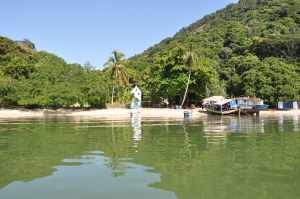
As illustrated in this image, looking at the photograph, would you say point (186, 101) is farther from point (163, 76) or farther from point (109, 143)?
point (109, 143)

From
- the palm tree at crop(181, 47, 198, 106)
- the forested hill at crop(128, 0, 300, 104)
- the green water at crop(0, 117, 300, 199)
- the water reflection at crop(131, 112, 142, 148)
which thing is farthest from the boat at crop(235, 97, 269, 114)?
the green water at crop(0, 117, 300, 199)

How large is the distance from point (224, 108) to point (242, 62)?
25.8m

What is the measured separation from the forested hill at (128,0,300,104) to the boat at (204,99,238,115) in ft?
34.3

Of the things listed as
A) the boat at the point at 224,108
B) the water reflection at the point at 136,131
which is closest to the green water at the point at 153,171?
the water reflection at the point at 136,131

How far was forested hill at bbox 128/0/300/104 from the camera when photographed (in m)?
65.9

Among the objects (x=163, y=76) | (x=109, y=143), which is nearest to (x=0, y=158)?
(x=109, y=143)

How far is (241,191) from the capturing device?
903 centimetres

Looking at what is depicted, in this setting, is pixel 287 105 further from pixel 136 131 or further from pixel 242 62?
pixel 136 131

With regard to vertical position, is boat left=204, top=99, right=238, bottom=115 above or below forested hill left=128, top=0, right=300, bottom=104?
below

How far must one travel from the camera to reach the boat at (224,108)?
5218 cm

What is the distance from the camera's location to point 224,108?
5422 cm

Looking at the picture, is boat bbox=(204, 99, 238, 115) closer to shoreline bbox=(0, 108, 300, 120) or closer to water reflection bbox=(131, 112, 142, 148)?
shoreline bbox=(0, 108, 300, 120)

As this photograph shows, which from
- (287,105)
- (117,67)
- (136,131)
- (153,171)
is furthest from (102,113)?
(153,171)

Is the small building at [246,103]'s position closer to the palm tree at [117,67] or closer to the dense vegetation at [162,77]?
the dense vegetation at [162,77]
